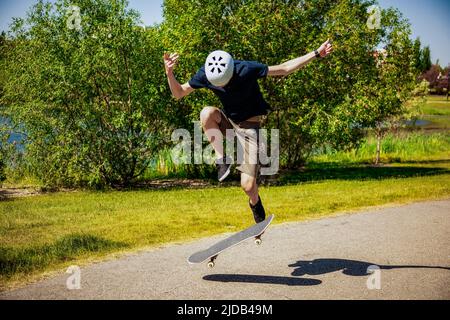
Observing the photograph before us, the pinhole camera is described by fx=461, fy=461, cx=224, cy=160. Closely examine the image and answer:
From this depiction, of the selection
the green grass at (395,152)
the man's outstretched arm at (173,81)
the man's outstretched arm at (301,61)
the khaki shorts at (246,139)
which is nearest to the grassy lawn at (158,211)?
the khaki shorts at (246,139)

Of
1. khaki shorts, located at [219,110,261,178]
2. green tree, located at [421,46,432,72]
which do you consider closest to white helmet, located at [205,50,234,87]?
khaki shorts, located at [219,110,261,178]

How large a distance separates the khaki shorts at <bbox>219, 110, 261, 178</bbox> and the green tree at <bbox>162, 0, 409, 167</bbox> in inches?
275

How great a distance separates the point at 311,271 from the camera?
516 centimetres

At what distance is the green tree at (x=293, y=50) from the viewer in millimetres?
12359

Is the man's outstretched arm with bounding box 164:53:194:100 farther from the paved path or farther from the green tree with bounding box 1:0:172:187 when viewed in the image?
the green tree with bounding box 1:0:172:187

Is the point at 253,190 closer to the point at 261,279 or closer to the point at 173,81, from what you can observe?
the point at 261,279

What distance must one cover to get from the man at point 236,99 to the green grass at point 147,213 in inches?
78.3

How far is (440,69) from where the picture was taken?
66938 millimetres

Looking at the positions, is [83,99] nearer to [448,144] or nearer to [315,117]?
[315,117]

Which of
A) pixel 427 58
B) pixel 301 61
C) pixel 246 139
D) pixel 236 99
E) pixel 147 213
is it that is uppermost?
pixel 427 58

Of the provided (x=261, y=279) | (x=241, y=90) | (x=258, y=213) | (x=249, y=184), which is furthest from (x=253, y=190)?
(x=241, y=90)

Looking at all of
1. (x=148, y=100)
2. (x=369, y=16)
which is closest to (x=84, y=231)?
(x=148, y=100)

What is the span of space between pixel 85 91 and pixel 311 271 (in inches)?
353

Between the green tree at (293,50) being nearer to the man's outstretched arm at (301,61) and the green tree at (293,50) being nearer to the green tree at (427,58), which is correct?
the man's outstretched arm at (301,61)
